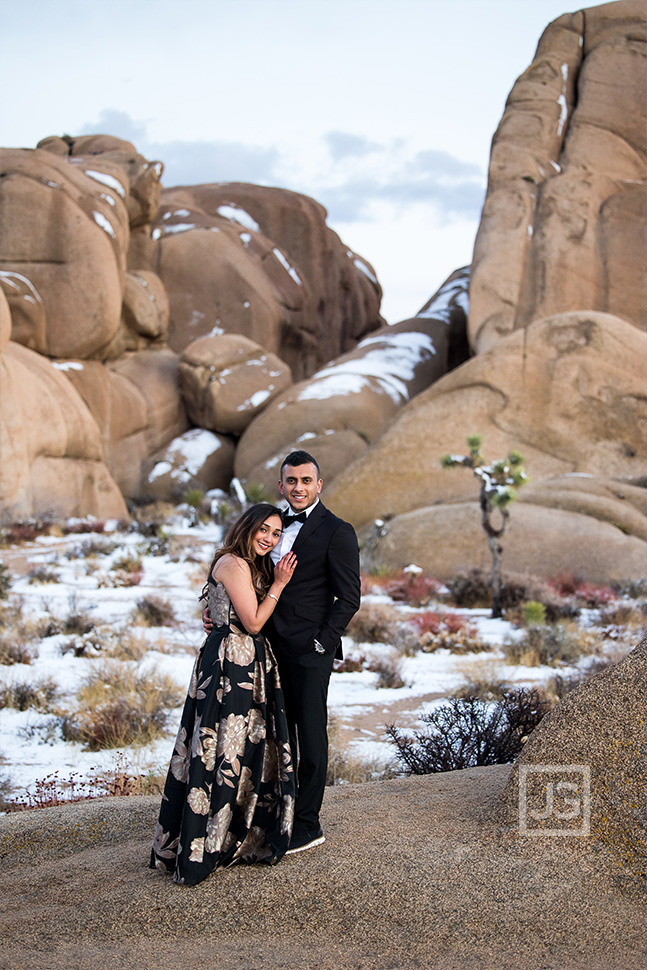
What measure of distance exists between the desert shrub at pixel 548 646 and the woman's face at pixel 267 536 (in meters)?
5.84

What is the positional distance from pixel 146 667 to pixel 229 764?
5142 millimetres

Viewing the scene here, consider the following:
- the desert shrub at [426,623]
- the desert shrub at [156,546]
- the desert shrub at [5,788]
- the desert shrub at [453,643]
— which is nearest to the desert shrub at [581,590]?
the desert shrub at [426,623]

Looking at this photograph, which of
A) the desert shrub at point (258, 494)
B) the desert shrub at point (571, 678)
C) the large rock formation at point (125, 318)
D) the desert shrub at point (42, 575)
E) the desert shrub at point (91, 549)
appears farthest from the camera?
the large rock formation at point (125, 318)

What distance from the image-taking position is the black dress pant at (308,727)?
3.78m

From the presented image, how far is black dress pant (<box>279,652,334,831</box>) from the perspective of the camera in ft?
12.4

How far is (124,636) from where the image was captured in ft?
32.3

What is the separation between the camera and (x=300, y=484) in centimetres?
398

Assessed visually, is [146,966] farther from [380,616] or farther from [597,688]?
[380,616]

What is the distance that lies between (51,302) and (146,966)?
23.6m

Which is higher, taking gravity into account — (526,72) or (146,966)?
(526,72)

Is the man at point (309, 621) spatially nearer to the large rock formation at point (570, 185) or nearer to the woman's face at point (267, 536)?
the woman's face at point (267, 536)

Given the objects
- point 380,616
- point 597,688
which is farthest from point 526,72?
point 597,688

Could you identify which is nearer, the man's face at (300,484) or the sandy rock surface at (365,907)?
the sandy rock surface at (365,907)

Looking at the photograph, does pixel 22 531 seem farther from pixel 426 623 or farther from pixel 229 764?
pixel 229 764
